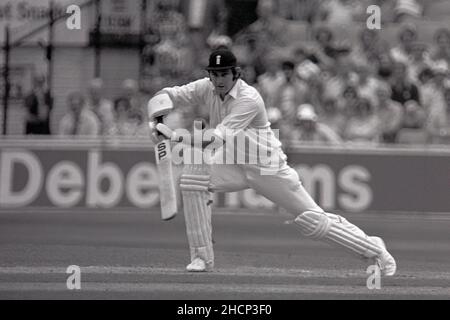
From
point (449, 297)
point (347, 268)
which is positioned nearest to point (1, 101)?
point (347, 268)

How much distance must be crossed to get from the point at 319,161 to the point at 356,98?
111 cm

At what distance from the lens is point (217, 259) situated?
948cm

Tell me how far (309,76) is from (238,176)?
6.92 meters

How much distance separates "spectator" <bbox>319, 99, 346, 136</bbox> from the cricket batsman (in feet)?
20.1

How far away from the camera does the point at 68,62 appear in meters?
15.7

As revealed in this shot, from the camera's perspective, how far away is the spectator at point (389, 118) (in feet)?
46.4

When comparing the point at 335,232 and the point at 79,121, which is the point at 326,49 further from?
the point at 335,232

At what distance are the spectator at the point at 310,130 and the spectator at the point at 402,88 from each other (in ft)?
3.44

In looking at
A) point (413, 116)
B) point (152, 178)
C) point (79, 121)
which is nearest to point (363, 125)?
point (413, 116)

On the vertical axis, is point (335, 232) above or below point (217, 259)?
above

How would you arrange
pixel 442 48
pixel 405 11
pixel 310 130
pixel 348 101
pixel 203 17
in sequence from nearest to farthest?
1. pixel 310 130
2. pixel 348 101
3. pixel 442 48
4. pixel 405 11
5. pixel 203 17

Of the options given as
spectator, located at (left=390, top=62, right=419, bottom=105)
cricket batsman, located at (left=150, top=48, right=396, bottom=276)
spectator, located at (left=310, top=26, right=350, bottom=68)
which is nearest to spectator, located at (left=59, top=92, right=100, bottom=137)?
spectator, located at (left=310, top=26, right=350, bottom=68)

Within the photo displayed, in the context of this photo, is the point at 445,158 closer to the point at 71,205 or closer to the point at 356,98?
the point at 356,98

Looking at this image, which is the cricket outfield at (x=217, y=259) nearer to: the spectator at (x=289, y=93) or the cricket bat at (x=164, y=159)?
the cricket bat at (x=164, y=159)
